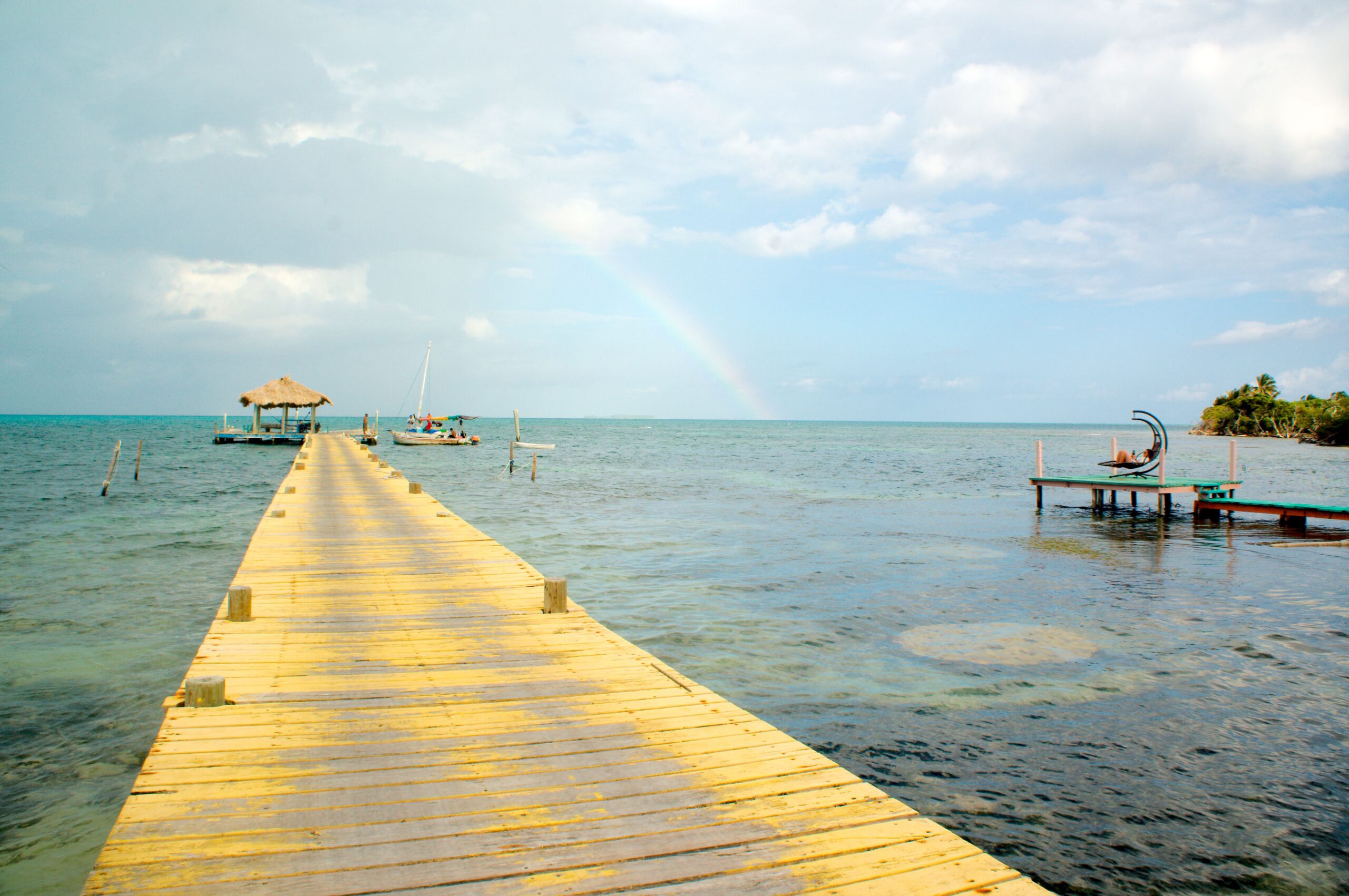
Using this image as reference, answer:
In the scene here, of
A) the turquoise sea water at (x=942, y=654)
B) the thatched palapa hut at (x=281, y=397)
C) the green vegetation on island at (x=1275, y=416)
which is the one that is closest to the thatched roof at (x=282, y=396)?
the thatched palapa hut at (x=281, y=397)

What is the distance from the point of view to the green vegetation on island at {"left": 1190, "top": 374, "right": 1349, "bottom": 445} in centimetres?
7988

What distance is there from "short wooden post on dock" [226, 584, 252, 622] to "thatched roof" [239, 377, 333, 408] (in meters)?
53.4

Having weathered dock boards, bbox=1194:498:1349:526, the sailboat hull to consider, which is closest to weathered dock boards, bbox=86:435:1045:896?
weathered dock boards, bbox=1194:498:1349:526

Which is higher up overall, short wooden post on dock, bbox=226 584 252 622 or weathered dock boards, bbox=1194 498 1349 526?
weathered dock boards, bbox=1194 498 1349 526

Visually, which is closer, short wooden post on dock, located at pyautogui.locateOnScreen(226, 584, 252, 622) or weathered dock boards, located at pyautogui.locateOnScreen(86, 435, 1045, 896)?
weathered dock boards, located at pyautogui.locateOnScreen(86, 435, 1045, 896)

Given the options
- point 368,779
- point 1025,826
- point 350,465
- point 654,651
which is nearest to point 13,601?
point 654,651

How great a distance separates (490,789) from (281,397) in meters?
58.7

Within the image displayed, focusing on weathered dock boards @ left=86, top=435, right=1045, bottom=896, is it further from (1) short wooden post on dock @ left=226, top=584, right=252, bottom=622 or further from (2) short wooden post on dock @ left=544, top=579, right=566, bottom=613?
(2) short wooden post on dock @ left=544, top=579, right=566, bottom=613

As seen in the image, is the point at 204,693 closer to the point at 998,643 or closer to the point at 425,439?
the point at 998,643

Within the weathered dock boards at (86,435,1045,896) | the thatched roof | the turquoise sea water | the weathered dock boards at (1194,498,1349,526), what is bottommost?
the turquoise sea water

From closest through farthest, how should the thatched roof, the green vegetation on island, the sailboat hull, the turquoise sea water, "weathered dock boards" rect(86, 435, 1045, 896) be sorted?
"weathered dock boards" rect(86, 435, 1045, 896)
the turquoise sea water
the thatched roof
the sailboat hull
the green vegetation on island

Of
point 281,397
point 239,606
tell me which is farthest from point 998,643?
point 281,397

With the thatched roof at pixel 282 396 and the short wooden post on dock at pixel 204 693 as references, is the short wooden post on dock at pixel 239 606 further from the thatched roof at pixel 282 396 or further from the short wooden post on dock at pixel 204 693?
the thatched roof at pixel 282 396

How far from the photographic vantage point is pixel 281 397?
55.8 m
